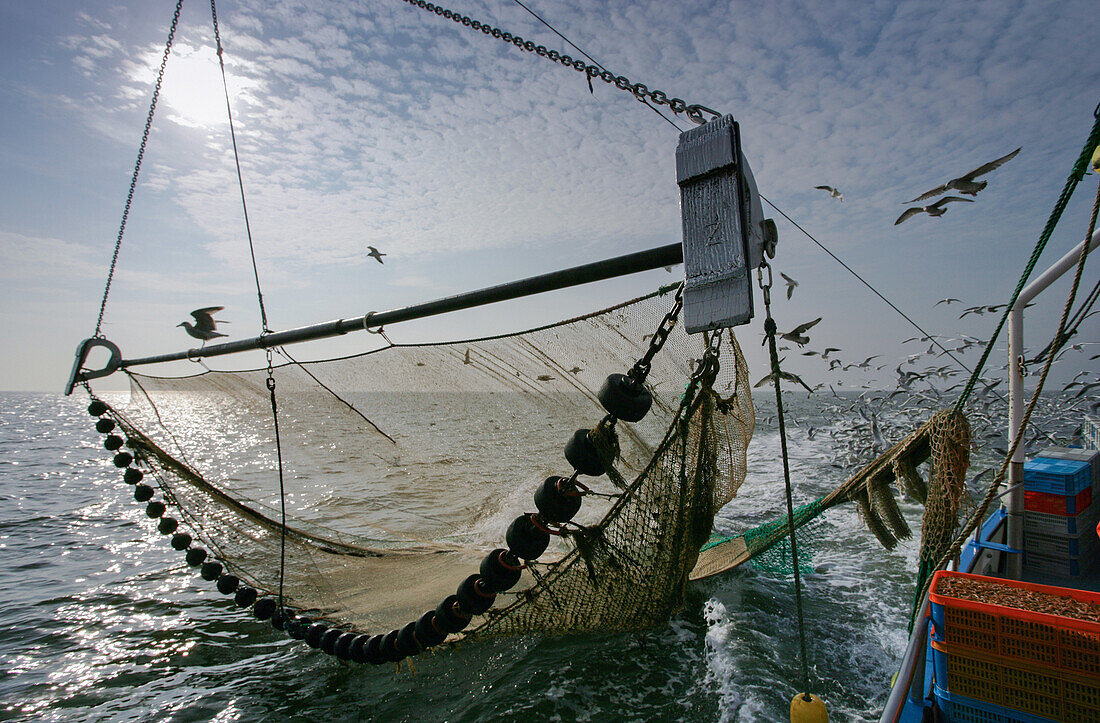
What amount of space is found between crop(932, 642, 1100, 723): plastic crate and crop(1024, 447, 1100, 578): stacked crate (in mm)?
2796

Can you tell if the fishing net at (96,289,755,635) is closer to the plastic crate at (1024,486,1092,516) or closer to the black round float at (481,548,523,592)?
the black round float at (481,548,523,592)

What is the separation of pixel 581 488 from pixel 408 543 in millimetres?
3997

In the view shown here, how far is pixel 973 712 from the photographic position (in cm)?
253

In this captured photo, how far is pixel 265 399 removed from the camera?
536 centimetres

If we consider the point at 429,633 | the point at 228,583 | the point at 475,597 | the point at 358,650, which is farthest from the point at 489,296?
the point at 228,583

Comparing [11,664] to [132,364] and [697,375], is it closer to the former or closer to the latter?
[132,364]

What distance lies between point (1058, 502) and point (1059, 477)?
215 mm

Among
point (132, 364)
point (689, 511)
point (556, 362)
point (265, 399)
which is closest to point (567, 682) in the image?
point (689, 511)

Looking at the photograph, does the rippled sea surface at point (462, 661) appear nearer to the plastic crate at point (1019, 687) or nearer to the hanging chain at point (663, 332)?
the plastic crate at point (1019, 687)

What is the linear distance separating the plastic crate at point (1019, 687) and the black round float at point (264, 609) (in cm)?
490

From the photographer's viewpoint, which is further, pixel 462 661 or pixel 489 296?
pixel 462 661

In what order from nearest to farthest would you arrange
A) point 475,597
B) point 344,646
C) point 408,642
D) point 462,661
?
1. point 475,597
2. point 408,642
3. point 344,646
4. point 462,661

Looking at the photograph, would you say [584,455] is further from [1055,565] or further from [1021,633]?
[1055,565]

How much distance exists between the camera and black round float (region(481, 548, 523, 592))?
309 centimetres
